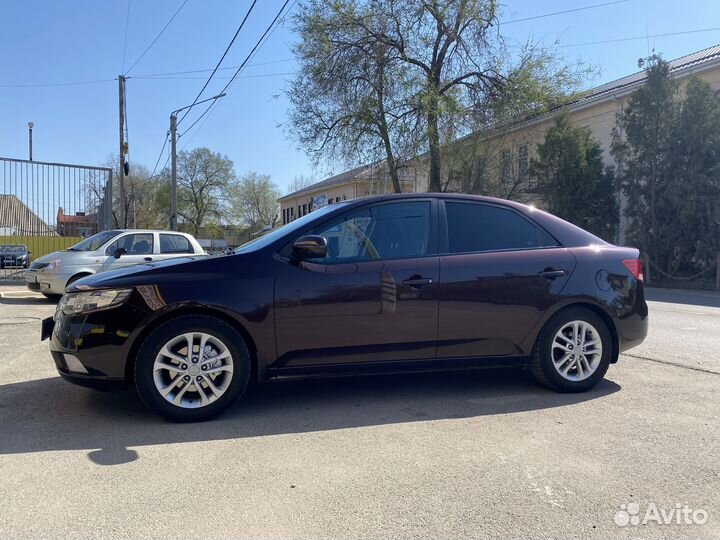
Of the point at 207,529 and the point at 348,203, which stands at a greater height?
the point at 348,203

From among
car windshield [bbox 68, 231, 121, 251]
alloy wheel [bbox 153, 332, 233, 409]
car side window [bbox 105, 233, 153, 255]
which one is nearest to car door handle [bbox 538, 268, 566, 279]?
alloy wheel [bbox 153, 332, 233, 409]

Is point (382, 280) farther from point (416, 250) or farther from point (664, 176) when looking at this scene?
point (664, 176)

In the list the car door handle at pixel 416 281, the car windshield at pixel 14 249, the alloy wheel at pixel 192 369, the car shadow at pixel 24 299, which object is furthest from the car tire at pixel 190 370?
the car windshield at pixel 14 249

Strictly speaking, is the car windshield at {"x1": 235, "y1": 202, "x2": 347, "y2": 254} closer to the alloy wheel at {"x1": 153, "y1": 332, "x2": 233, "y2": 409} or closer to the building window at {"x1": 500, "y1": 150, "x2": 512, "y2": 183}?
the alloy wheel at {"x1": 153, "y1": 332, "x2": 233, "y2": 409}

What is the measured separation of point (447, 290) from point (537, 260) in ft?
2.86

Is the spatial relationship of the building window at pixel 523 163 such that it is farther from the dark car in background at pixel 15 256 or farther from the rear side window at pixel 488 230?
the rear side window at pixel 488 230

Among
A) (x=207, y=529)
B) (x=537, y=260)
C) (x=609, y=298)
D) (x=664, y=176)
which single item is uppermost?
(x=664, y=176)

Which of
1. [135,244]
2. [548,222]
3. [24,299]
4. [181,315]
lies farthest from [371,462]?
[24,299]

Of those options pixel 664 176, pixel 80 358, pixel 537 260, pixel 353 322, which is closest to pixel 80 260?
pixel 80 358

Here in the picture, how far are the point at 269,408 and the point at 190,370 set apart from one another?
0.74m

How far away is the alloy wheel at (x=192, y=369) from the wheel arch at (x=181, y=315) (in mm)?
151

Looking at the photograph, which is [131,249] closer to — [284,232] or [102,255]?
[102,255]

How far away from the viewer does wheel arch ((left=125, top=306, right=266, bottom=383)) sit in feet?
12.8

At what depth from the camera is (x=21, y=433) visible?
3.75m
